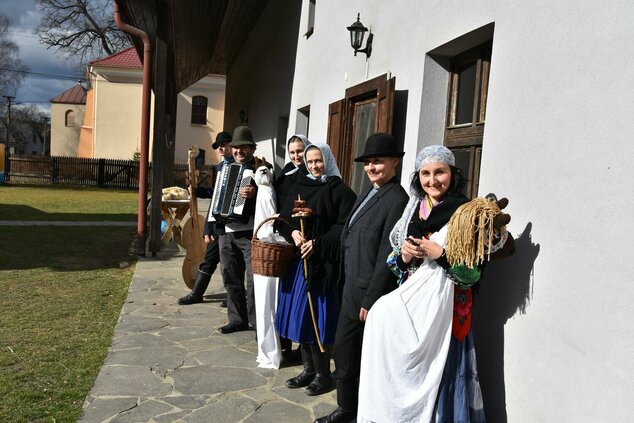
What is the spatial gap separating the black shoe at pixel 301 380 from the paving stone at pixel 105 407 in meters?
1.08

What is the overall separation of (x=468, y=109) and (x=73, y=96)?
50.6m

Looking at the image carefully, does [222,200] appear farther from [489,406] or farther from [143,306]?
[489,406]

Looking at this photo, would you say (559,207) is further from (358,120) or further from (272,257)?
(358,120)

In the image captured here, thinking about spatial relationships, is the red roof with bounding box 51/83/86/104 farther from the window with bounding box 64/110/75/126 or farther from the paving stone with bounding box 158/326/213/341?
the paving stone with bounding box 158/326/213/341

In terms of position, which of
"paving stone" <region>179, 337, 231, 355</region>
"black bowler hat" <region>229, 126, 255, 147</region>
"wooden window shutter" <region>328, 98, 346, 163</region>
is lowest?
"paving stone" <region>179, 337, 231, 355</region>

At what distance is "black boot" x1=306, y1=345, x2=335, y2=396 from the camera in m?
4.12

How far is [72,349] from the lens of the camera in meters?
4.80

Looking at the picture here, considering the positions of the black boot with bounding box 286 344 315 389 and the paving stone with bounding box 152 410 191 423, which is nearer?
the paving stone with bounding box 152 410 191 423

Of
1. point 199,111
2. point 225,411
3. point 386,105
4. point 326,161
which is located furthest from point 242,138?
point 199,111


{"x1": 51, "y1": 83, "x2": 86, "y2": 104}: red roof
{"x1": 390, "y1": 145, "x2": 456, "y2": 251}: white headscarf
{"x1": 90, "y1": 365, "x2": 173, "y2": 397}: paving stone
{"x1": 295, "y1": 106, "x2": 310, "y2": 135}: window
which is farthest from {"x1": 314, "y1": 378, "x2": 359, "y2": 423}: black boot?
{"x1": 51, "y1": 83, "x2": 86, "y2": 104}: red roof

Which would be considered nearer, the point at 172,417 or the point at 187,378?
the point at 172,417

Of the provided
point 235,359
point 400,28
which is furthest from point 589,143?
point 235,359

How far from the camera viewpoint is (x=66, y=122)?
48.2 meters

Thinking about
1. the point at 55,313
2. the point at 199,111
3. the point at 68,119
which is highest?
the point at 199,111
